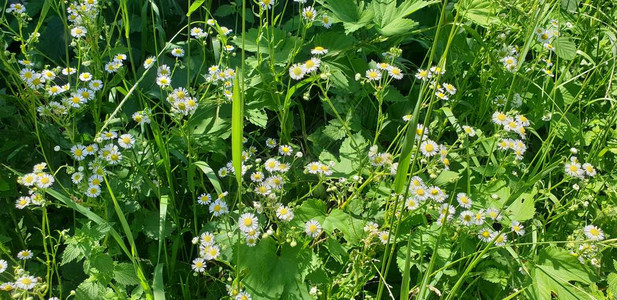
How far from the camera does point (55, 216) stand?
1.89 m

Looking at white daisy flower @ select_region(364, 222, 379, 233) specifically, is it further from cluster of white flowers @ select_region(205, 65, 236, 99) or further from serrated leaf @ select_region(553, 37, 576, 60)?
serrated leaf @ select_region(553, 37, 576, 60)

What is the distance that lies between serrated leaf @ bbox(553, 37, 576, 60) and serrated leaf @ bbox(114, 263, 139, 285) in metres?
1.67

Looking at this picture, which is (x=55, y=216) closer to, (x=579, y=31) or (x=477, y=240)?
(x=477, y=240)

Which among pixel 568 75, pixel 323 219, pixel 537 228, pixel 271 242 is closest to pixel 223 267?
pixel 271 242

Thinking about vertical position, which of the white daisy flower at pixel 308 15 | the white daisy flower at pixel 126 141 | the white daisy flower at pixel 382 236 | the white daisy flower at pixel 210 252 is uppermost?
the white daisy flower at pixel 308 15

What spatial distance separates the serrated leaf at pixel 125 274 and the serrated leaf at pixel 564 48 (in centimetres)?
167

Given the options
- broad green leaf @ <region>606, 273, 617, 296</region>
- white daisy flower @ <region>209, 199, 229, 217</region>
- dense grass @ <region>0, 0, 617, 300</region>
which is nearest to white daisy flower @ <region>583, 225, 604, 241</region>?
dense grass @ <region>0, 0, 617, 300</region>

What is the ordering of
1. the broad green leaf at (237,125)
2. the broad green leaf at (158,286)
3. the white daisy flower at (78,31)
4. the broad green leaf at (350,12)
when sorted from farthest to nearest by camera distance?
the broad green leaf at (350,12) → the white daisy flower at (78,31) → the broad green leaf at (158,286) → the broad green leaf at (237,125)

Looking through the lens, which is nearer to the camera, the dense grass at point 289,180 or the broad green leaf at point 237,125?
the broad green leaf at point 237,125

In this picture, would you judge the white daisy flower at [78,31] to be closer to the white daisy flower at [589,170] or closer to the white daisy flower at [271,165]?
the white daisy flower at [271,165]

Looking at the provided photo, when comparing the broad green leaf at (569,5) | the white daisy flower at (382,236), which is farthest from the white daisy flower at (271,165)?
the broad green leaf at (569,5)

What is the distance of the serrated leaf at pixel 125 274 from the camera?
157cm

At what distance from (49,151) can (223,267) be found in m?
0.71

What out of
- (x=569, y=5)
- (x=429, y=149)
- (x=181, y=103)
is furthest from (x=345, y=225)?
(x=569, y=5)
